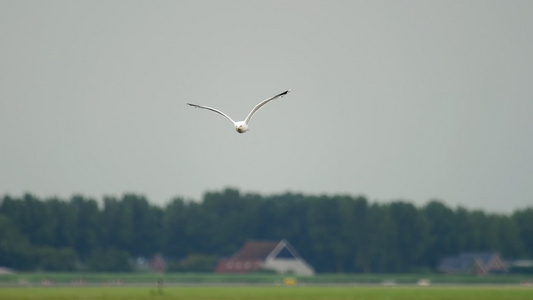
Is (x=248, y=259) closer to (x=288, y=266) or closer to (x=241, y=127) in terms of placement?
(x=288, y=266)

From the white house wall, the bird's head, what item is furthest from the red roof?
the bird's head

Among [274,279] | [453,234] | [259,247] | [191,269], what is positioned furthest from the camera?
[453,234]

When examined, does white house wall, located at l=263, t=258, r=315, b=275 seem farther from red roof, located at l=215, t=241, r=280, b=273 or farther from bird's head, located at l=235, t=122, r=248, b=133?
bird's head, located at l=235, t=122, r=248, b=133

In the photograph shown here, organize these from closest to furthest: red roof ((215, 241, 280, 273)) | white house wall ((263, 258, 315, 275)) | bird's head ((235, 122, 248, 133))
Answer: bird's head ((235, 122, 248, 133)) < white house wall ((263, 258, 315, 275)) < red roof ((215, 241, 280, 273))

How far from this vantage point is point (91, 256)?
616 feet

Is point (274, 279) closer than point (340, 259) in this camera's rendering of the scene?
Yes

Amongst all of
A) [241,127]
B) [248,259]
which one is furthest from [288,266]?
[241,127]

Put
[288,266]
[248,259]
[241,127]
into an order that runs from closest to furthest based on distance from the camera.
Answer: [241,127], [288,266], [248,259]

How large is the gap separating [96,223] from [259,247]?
32.1 m

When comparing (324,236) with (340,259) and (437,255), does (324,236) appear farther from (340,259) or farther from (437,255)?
(437,255)

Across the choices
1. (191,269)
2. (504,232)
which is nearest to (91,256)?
(191,269)

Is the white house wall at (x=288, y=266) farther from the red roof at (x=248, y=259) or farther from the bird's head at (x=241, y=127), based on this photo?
the bird's head at (x=241, y=127)

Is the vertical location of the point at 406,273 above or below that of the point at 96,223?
below

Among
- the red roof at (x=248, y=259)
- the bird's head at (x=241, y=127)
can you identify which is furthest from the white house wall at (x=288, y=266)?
the bird's head at (x=241, y=127)
